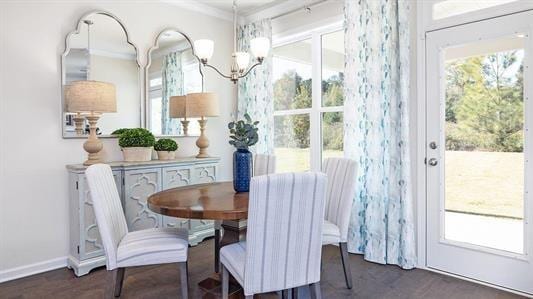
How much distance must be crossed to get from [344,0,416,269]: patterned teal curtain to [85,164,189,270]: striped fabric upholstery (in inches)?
69.4

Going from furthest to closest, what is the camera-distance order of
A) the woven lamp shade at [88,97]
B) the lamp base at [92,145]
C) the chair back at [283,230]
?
the lamp base at [92,145] < the woven lamp shade at [88,97] < the chair back at [283,230]

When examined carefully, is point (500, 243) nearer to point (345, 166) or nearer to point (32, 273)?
point (345, 166)

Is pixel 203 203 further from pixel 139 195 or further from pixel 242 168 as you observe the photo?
pixel 139 195

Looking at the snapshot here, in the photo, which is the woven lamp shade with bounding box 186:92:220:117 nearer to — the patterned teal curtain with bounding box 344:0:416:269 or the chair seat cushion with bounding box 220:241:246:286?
the patterned teal curtain with bounding box 344:0:416:269

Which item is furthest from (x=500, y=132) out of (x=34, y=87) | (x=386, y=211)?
(x=34, y=87)

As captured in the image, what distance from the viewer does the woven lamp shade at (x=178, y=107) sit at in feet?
12.8

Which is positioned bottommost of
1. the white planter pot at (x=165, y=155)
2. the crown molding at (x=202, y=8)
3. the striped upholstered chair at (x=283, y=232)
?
the striped upholstered chair at (x=283, y=232)

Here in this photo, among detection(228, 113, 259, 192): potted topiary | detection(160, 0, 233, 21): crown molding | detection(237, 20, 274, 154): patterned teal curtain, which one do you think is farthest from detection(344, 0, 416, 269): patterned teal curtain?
detection(160, 0, 233, 21): crown molding

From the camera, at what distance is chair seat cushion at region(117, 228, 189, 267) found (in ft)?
6.95

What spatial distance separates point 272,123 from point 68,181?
7.30 feet

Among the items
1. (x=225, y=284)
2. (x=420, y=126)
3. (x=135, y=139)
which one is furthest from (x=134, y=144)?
(x=420, y=126)

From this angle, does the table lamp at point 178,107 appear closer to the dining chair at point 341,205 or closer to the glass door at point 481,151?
the dining chair at point 341,205

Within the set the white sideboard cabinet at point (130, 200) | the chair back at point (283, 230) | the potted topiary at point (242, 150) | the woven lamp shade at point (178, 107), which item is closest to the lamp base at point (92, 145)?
the white sideboard cabinet at point (130, 200)

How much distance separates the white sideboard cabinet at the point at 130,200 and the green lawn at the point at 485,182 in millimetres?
2476
